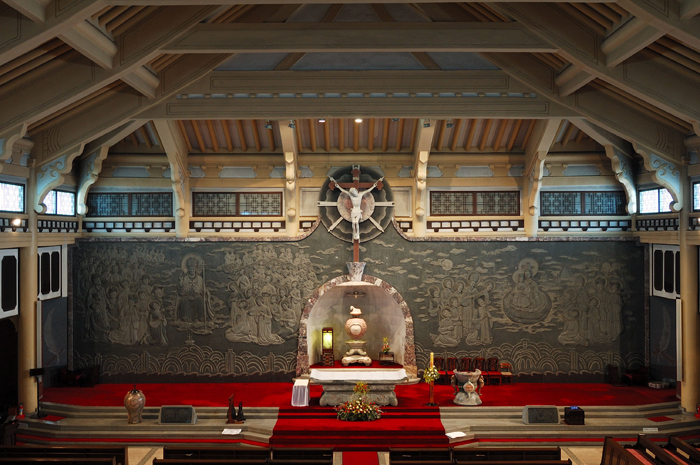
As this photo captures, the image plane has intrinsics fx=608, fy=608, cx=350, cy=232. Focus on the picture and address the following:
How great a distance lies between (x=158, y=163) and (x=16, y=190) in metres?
4.17

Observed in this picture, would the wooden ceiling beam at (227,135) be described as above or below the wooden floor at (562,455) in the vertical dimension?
above

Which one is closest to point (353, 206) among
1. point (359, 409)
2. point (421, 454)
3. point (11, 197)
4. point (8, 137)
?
point (359, 409)

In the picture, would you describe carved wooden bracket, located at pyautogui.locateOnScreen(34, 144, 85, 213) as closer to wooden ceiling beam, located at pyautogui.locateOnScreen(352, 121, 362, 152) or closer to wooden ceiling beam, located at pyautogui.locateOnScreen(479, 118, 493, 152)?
wooden ceiling beam, located at pyautogui.locateOnScreen(352, 121, 362, 152)

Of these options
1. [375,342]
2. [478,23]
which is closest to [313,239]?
[375,342]

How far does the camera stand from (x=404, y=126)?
55.3ft

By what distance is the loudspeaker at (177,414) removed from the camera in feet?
47.0

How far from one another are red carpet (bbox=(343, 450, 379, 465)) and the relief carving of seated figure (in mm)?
2992

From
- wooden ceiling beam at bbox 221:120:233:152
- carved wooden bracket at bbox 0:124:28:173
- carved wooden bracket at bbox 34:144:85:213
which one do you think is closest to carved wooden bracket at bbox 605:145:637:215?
wooden ceiling beam at bbox 221:120:233:152

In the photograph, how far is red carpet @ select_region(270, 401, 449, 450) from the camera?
13547mm

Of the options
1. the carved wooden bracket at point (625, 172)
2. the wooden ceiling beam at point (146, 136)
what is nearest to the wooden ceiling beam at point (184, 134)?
the wooden ceiling beam at point (146, 136)

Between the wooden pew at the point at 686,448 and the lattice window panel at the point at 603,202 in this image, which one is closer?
the wooden pew at the point at 686,448

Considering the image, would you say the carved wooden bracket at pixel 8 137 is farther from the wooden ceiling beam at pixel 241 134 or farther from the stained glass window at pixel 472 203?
the stained glass window at pixel 472 203

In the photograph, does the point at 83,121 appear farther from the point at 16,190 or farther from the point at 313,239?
the point at 313,239

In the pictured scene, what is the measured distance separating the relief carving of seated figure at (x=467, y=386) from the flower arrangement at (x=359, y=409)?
2.14 metres
